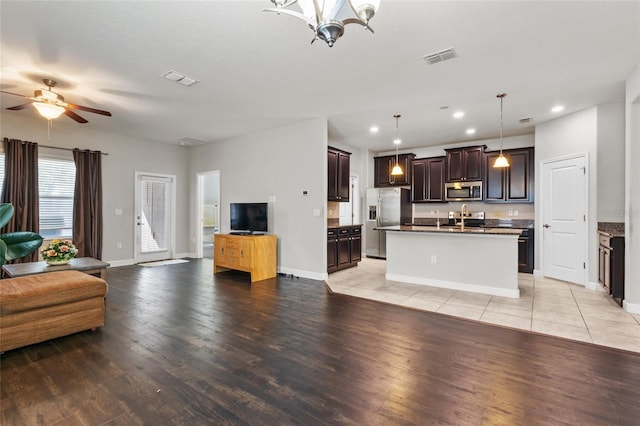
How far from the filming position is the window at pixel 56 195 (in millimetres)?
5504

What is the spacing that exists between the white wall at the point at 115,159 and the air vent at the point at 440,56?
5.98 m

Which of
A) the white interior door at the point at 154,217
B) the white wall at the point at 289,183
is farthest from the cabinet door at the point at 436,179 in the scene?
the white interior door at the point at 154,217

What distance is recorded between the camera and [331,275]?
5629 mm

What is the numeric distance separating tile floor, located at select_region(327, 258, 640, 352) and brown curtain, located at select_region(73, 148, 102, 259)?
4729 millimetres

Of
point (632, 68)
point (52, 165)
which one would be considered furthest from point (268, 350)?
point (52, 165)

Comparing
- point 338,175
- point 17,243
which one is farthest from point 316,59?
point 17,243

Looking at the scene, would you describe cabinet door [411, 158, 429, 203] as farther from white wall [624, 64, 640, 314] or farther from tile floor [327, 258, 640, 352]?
white wall [624, 64, 640, 314]

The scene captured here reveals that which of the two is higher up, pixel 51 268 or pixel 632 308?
pixel 51 268

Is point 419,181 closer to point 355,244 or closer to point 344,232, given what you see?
point 355,244

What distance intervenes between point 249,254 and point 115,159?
3781 millimetres

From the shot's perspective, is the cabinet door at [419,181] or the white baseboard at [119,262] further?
the cabinet door at [419,181]

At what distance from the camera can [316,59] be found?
3.23 m

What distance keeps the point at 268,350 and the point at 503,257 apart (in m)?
3.52

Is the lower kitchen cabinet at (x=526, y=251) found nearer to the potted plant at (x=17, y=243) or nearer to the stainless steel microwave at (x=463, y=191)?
the stainless steel microwave at (x=463, y=191)
